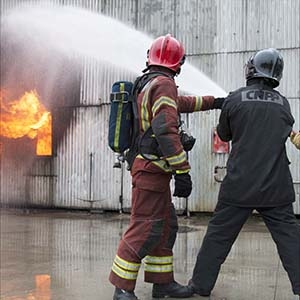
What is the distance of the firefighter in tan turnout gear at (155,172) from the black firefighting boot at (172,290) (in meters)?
0.08

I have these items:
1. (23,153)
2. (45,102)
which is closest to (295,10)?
(45,102)

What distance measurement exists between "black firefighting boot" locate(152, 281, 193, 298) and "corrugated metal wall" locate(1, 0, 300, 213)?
5331mm

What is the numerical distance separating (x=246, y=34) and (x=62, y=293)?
6446mm

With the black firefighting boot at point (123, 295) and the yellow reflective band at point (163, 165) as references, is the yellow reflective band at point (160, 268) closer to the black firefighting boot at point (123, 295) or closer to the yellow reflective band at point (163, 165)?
the black firefighting boot at point (123, 295)

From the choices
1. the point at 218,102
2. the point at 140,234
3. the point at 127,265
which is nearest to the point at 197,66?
the point at 218,102

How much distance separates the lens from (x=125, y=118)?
13.4 ft

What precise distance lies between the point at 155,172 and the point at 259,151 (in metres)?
0.78

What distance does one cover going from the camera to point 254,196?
3.78 metres

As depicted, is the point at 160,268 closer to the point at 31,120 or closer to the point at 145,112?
the point at 145,112

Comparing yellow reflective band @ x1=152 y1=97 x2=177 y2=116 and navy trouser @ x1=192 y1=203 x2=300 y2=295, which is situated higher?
yellow reflective band @ x1=152 y1=97 x2=177 y2=116

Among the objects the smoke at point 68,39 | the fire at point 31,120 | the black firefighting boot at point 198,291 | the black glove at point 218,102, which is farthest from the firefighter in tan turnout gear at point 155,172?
the fire at point 31,120

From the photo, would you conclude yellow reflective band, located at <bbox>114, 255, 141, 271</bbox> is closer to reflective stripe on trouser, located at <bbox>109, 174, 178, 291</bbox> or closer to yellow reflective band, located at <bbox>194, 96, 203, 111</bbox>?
reflective stripe on trouser, located at <bbox>109, 174, 178, 291</bbox>

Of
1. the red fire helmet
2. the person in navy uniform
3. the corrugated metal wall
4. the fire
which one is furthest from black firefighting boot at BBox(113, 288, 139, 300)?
the fire

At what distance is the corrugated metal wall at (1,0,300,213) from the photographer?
9188mm
